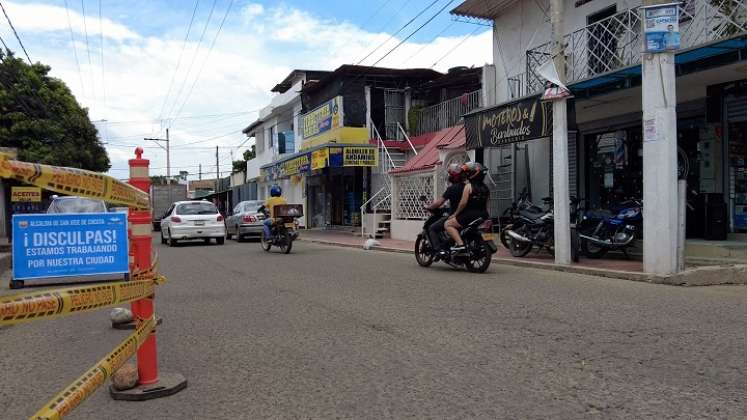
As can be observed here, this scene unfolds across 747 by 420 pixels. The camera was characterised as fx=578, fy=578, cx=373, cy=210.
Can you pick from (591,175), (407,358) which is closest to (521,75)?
(591,175)

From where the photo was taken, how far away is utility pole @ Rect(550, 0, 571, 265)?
35.8 ft

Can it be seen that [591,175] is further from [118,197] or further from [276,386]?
[118,197]

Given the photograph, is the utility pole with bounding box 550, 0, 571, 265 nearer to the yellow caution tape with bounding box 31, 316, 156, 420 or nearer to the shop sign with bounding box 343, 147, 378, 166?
the yellow caution tape with bounding box 31, 316, 156, 420

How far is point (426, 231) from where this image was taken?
10953 mm

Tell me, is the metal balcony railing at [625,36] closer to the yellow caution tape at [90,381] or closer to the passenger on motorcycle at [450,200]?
the passenger on motorcycle at [450,200]

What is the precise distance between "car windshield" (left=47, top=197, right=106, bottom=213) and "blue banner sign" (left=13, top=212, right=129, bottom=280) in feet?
30.7

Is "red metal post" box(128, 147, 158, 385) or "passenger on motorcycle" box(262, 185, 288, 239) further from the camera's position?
"passenger on motorcycle" box(262, 185, 288, 239)

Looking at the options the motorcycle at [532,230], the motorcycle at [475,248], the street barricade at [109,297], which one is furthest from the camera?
the motorcycle at [532,230]

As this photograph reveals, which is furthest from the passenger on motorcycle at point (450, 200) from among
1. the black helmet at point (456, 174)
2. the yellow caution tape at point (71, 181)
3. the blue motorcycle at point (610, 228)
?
the yellow caution tape at point (71, 181)

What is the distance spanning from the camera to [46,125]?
26156 mm

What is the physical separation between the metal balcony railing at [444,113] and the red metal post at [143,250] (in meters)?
15.9

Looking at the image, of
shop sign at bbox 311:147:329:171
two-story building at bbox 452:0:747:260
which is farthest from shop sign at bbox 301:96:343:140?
two-story building at bbox 452:0:747:260

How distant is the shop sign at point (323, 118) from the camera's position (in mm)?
24656

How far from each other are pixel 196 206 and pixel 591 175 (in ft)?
40.8
